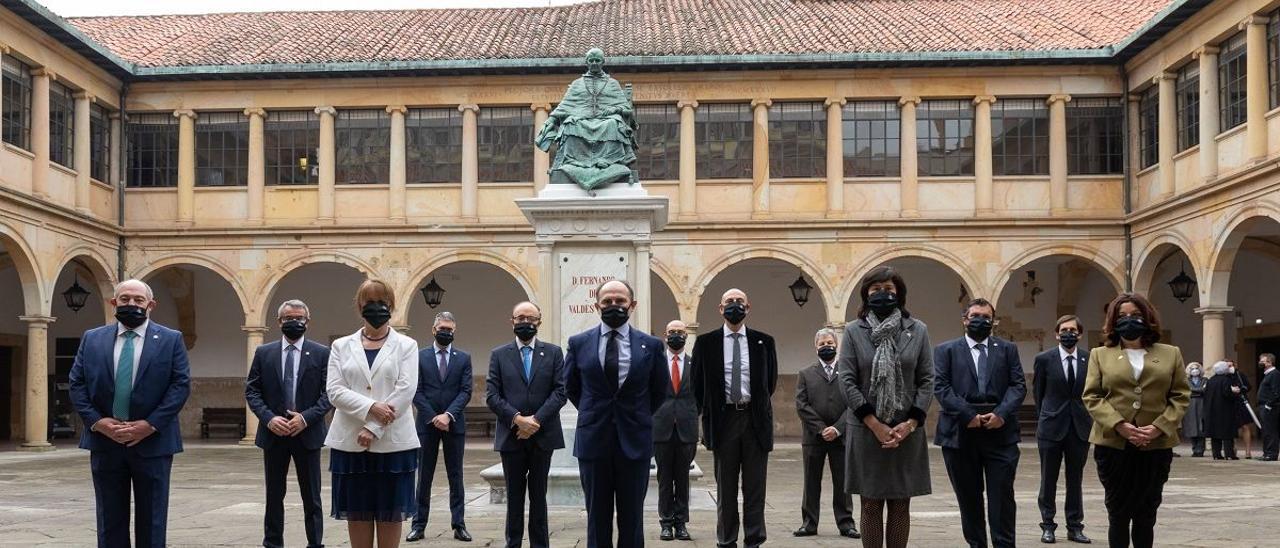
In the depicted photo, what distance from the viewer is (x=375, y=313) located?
733 cm

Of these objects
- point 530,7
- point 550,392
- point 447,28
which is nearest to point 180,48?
point 447,28

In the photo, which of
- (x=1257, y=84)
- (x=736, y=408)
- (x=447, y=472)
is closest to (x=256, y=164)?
(x=1257, y=84)

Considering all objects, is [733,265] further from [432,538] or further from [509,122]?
[432,538]

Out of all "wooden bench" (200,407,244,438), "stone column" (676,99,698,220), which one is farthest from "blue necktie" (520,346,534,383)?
"wooden bench" (200,407,244,438)

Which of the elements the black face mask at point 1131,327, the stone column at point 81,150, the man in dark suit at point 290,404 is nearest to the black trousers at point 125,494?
the man in dark suit at point 290,404

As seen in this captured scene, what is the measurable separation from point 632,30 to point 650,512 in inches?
779

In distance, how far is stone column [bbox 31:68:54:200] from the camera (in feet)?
82.7

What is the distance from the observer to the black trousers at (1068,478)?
33.1 feet

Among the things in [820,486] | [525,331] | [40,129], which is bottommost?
[820,486]

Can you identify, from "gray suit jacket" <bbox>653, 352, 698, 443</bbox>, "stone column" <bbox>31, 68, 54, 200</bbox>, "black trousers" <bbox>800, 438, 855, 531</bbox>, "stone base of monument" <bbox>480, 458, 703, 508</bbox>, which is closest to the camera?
"gray suit jacket" <bbox>653, 352, 698, 443</bbox>

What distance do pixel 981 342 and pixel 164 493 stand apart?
16.1ft

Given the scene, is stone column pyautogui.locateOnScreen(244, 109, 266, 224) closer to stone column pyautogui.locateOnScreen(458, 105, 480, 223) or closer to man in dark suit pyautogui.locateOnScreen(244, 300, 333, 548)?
stone column pyautogui.locateOnScreen(458, 105, 480, 223)

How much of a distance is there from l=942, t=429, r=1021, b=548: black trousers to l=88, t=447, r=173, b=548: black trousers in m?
4.55

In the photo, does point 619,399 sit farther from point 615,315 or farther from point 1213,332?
point 1213,332
